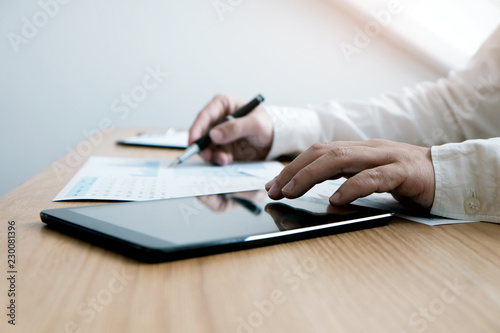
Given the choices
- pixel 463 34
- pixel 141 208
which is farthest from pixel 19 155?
pixel 463 34

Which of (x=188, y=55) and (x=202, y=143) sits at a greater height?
(x=188, y=55)

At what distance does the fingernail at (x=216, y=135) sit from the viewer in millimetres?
791

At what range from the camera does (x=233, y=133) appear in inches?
32.0

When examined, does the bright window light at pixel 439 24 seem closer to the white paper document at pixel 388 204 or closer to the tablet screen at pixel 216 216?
the white paper document at pixel 388 204

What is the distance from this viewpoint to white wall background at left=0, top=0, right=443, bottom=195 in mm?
1573

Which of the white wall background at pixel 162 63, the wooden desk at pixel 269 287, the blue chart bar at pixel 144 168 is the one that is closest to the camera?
the wooden desk at pixel 269 287

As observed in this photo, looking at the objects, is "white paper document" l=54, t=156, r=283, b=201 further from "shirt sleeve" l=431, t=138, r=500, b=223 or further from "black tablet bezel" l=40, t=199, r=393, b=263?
"shirt sleeve" l=431, t=138, r=500, b=223

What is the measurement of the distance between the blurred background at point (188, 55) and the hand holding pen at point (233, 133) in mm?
785

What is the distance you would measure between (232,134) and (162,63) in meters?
0.95

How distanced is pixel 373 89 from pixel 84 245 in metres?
1.58

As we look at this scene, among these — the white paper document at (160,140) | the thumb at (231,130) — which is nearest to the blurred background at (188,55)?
the white paper document at (160,140)

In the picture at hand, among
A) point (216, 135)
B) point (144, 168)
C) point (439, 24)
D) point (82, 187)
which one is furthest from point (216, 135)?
point (439, 24)

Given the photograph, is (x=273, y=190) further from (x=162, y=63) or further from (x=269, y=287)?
(x=162, y=63)

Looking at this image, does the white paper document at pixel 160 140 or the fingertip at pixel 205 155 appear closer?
the fingertip at pixel 205 155
